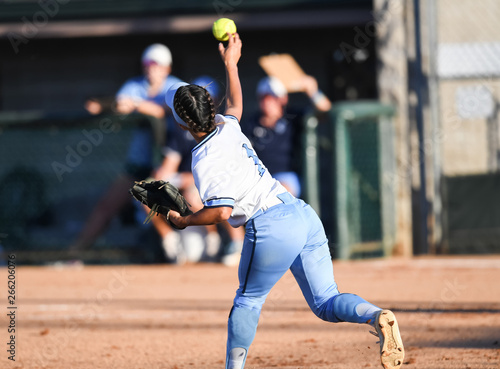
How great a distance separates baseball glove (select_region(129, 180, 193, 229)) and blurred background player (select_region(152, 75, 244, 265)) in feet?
18.2

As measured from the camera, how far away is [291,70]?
33.0ft

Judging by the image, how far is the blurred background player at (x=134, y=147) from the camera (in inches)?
398

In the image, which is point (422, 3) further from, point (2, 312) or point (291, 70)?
point (2, 312)

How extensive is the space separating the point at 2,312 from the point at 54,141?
5061 millimetres

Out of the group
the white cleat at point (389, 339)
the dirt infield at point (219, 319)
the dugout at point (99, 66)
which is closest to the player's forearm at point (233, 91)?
the white cleat at point (389, 339)

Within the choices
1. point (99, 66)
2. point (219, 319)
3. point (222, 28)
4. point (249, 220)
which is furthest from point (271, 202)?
point (99, 66)

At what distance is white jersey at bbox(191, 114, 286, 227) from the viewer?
3.92 meters

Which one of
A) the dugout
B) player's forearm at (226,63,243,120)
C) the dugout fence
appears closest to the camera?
player's forearm at (226,63,243,120)

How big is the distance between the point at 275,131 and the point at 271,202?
18.9 feet

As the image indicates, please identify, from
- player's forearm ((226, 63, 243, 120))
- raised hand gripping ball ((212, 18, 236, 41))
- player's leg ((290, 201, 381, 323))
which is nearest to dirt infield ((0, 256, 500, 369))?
player's leg ((290, 201, 381, 323))

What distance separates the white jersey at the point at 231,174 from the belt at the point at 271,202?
0.04 ft

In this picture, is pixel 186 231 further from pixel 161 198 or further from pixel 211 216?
pixel 211 216

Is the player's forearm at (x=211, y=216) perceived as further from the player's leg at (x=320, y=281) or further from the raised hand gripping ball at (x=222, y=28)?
the raised hand gripping ball at (x=222, y=28)

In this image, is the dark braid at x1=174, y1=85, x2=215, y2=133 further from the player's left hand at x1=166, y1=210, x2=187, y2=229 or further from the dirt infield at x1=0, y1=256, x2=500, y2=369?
the dirt infield at x1=0, y1=256, x2=500, y2=369
